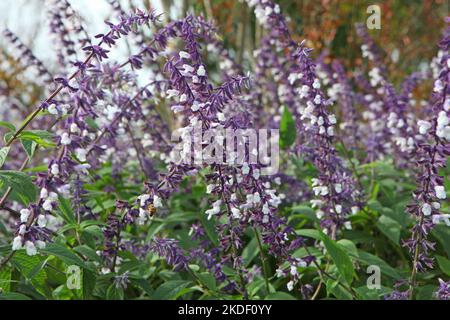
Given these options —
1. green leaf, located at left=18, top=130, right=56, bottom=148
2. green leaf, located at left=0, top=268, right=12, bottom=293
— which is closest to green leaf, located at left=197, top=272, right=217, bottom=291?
green leaf, located at left=0, top=268, right=12, bottom=293

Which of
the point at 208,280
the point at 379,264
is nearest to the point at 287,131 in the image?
the point at 379,264

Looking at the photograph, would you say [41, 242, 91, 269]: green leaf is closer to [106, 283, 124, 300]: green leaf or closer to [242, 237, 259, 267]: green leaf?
[106, 283, 124, 300]: green leaf

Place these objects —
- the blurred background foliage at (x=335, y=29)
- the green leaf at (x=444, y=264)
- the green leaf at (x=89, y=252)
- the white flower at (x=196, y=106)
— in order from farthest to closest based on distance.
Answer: the blurred background foliage at (x=335, y=29) < the green leaf at (x=444, y=264) < the green leaf at (x=89, y=252) < the white flower at (x=196, y=106)

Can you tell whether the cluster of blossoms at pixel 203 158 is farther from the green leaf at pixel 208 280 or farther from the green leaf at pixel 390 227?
the green leaf at pixel 390 227

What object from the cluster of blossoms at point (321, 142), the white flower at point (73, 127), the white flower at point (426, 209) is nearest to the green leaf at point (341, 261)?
the cluster of blossoms at point (321, 142)

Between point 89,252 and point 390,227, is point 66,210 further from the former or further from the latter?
point 390,227

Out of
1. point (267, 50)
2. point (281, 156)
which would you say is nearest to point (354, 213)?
point (281, 156)

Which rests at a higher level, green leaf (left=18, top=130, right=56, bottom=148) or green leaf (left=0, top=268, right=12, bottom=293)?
green leaf (left=18, top=130, right=56, bottom=148)
